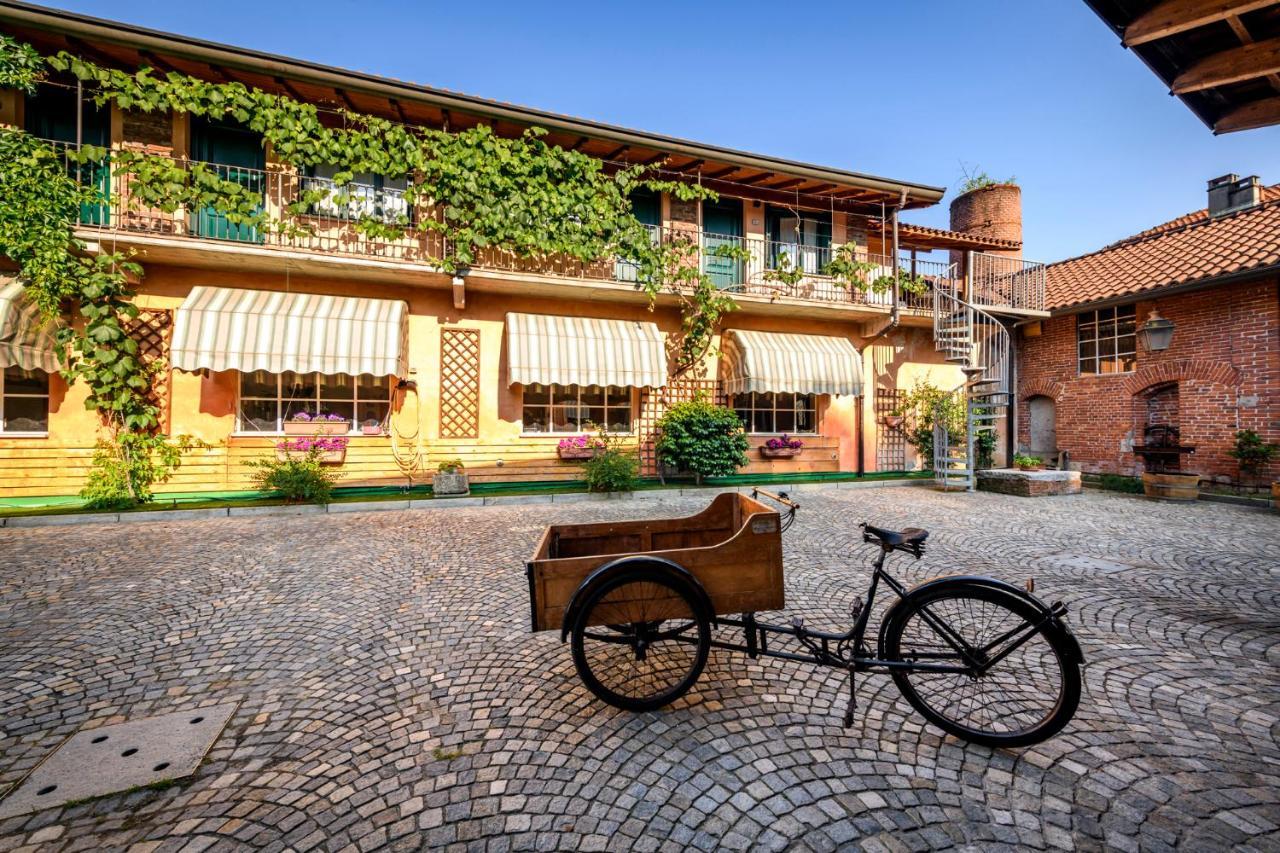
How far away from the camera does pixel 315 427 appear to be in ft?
30.3

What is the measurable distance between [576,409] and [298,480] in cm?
533

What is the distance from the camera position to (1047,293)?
47.0 feet

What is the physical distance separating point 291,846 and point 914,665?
268 centimetres

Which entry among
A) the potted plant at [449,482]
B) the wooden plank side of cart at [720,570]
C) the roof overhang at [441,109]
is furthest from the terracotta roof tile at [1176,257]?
the potted plant at [449,482]

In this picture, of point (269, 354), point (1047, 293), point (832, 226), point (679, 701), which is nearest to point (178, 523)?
point (269, 354)

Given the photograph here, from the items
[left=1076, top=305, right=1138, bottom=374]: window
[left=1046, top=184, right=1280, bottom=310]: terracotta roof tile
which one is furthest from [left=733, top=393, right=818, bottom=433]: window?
[left=1076, top=305, right=1138, bottom=374]: window

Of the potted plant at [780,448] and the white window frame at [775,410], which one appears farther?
the white window frame at [775,410]

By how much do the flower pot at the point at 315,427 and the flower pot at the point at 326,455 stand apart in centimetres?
34

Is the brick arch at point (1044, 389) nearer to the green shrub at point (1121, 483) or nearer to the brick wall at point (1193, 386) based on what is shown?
the brick wall at point (1193, 386)

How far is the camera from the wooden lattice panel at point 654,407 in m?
11.5

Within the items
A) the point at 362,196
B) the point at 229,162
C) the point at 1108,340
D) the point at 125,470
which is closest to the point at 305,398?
the point at 125,470

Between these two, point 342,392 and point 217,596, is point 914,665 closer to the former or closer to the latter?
point 217,596

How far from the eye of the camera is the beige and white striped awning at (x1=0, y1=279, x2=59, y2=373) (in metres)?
7.56

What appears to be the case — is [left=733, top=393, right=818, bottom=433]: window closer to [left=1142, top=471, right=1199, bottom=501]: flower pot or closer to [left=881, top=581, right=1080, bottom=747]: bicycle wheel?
[left=1142, top=471, right=1199, bottom=501]: flower pot
